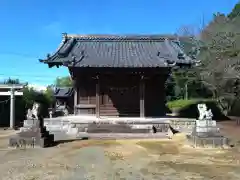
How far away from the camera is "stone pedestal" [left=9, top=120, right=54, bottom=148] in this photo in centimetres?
1148

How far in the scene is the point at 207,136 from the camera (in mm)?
11312

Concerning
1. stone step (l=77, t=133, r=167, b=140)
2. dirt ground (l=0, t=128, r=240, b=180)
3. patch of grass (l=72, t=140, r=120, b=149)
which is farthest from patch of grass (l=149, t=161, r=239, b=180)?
stone step (l=77, t=133, r=167, b=140)

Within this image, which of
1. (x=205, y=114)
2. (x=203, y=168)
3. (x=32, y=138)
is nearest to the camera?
(x=203, y=168)

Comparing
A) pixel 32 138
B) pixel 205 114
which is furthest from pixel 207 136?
pixel 32 138

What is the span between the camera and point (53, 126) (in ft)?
55.4

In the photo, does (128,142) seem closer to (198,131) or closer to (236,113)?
(198,131)

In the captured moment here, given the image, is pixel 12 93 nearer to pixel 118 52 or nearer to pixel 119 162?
pixel 118 52

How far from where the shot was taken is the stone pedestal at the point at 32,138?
1148cm

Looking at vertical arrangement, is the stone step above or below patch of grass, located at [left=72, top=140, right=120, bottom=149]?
above

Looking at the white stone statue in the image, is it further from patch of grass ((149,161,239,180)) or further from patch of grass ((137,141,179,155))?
patch of grass ((149,161,239,180))

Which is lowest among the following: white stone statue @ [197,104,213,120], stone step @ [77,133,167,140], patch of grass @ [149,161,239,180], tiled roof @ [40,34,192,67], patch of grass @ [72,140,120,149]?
patch of grass @ [149,161,239,180]

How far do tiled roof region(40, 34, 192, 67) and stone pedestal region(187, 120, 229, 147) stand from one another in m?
5.41

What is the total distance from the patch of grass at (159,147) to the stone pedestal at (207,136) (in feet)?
2.89

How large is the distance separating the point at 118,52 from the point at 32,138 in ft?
31.1
